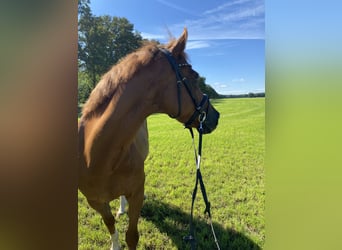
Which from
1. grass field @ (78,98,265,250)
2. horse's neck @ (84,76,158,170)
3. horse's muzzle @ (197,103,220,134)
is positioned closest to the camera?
horse's neck @ (84,76,158,170)

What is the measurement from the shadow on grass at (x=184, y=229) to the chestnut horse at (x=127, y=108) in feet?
0.99

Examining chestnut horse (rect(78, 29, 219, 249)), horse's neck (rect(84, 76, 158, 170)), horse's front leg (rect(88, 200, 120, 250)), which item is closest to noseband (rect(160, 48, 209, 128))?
chestnut horse (rect(78, 29, 219, 249))

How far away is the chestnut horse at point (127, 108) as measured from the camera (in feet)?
3.14

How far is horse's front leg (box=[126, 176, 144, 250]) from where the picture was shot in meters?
1.18

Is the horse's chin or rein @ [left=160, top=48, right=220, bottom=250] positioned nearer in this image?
rein @ [left=160, top=48, right=220, bottom=250]

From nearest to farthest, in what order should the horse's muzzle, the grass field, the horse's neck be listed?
the horse's neck
the horse's muzzle
the grass field

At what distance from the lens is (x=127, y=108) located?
0.95 meters

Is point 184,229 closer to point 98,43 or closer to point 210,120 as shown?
point 210,120

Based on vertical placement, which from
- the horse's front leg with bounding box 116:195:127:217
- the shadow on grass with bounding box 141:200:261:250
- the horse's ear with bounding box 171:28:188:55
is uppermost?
the horse's ear with bounding box 171:28:188:55

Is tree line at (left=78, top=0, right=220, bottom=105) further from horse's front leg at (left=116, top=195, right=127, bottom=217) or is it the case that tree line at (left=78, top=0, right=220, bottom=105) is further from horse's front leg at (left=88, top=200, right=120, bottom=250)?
horse's front leg at (left=116, top=195, right=127, bottom=217)

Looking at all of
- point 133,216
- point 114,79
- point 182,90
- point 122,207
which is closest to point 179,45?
point 182,90

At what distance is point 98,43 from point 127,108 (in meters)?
0.29

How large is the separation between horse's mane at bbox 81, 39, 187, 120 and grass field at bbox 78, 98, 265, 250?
35cm
